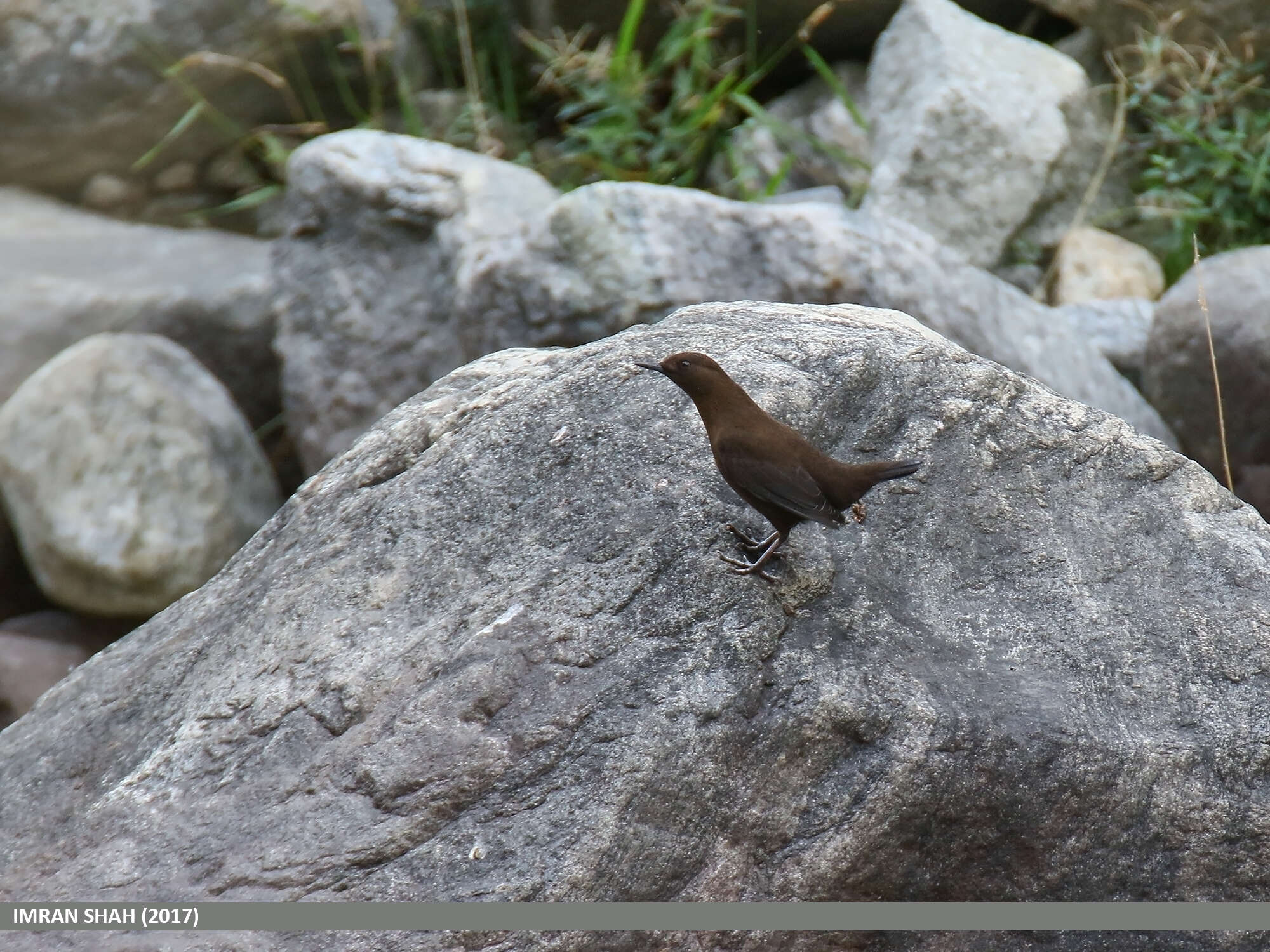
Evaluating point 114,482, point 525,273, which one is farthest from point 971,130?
point 114,482

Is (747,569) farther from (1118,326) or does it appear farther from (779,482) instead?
(1118,326)

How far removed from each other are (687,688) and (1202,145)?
4.74m

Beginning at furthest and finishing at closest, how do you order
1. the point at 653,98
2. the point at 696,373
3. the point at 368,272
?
1. the point at 653,98
2. the point at 368,272
3. the point at 696,373

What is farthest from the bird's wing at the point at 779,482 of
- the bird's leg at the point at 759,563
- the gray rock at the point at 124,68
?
the gray rock at the point at 124,68

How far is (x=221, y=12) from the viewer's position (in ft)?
20.7

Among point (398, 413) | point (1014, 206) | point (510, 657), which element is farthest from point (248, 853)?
point (1014, 206)

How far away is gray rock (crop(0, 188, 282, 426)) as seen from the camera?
567 cm

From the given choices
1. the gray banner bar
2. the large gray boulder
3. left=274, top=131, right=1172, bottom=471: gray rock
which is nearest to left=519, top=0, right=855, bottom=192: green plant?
left=274, top=131, right=1172, bottom=471: gray rock

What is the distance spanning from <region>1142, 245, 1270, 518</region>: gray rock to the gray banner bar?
9.29ft

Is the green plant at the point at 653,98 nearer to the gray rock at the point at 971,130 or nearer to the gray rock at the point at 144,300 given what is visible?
the gray rock at the point at 971,130

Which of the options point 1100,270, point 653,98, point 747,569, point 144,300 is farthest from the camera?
point 653,98

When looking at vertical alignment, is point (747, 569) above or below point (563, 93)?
above

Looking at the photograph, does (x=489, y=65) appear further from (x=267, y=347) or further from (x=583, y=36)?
(x=267, y=347)

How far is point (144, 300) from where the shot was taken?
5.72 m
